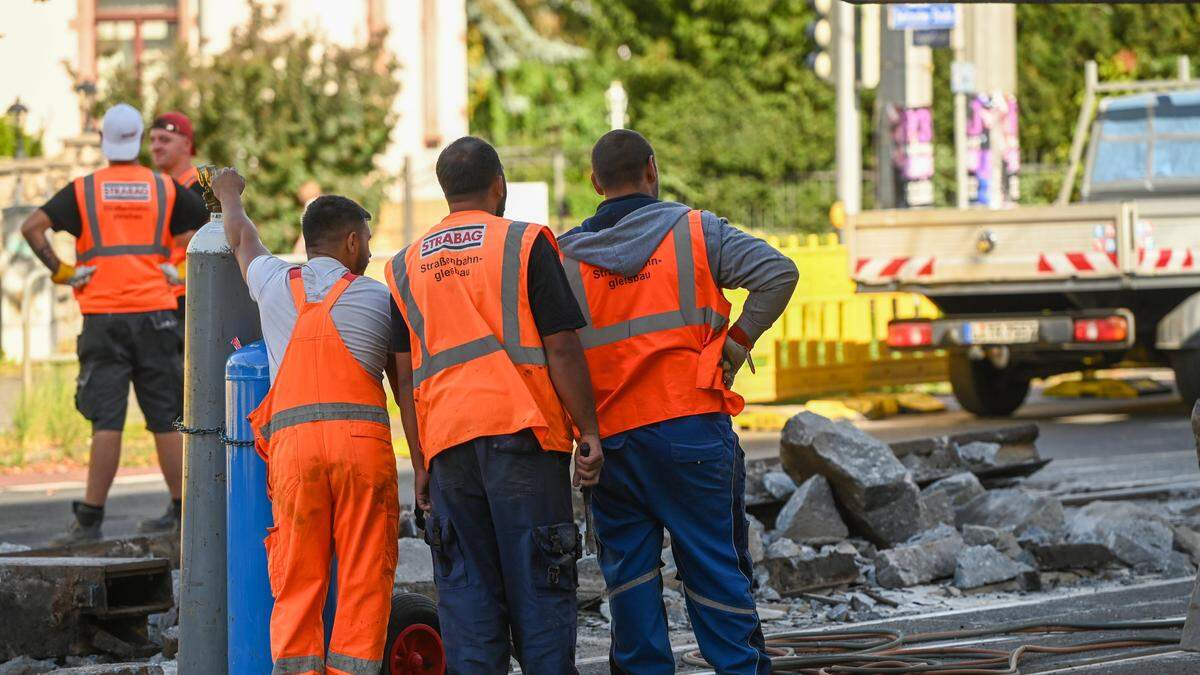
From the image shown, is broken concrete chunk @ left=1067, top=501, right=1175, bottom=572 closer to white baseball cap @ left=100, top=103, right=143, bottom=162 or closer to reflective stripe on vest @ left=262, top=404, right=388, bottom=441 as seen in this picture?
reflective stripe on vest @ left=262, top=404, right=388, bottom=441

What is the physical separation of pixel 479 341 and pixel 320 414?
517 mm

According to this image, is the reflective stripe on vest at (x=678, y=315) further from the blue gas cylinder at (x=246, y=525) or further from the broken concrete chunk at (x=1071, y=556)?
the broken concrete chunk at (x=1071, y=556)

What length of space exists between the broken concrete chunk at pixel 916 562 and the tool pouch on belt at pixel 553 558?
318cm

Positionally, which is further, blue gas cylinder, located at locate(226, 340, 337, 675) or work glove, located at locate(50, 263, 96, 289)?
work glove, located at locate(50, 263, 96, 289)

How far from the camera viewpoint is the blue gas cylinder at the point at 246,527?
5320mm

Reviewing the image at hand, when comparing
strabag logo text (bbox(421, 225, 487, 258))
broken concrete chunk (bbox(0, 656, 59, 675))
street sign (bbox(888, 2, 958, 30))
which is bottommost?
broken concrete chunk (bbox(0, 656, 59, 675))

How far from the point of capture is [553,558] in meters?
4.89

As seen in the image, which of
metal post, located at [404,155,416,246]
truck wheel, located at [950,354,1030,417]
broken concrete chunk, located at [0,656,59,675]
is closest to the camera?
broken concrete chunk, located at [0,656,59,675]

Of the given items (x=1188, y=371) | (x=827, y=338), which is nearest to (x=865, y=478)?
(x=1188, y=371)

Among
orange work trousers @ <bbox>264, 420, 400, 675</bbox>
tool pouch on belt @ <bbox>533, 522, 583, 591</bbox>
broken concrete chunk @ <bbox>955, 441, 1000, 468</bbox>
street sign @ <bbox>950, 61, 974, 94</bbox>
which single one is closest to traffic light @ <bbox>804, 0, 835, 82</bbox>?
street sign @ <bbox>950, 61, 974, 94</bbox>

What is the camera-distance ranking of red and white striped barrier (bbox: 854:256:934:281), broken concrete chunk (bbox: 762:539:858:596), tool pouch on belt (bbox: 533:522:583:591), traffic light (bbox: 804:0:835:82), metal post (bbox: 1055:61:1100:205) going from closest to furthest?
tool pouch on belt (bbox: 533:522:583:591) → broken concrete chunk (bbox: 762:539:858:596) → red and white striped barrier (bbox: 854:256:934:281) → metal post (bbox: 1055:61:1100:205) → traffic light (bbox: 804:0:835:82)

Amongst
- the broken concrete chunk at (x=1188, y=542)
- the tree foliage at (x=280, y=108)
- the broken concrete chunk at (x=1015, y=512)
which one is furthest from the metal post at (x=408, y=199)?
the broken concrete chunk at (x=1188, y=542)

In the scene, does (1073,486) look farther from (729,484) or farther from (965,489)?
(729,484)

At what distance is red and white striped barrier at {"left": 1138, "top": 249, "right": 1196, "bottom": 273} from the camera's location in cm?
1347
